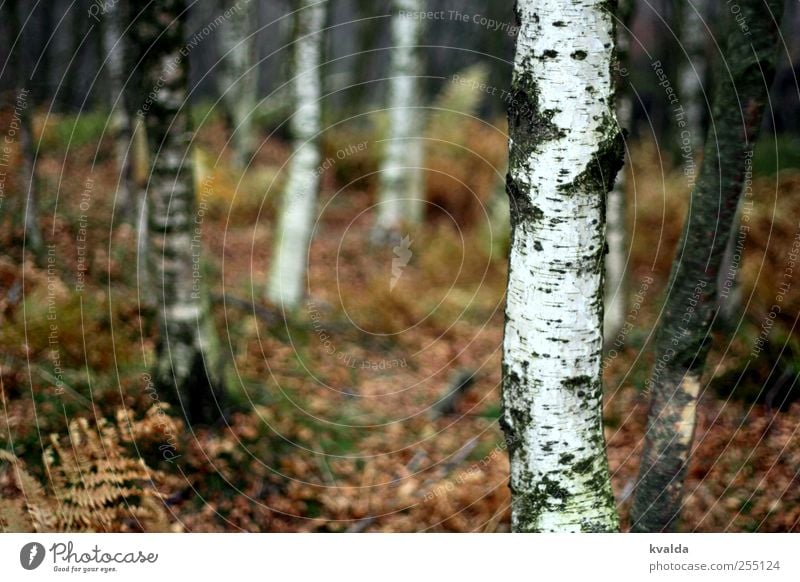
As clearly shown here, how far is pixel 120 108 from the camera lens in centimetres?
751

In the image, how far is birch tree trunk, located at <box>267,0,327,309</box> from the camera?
6492mm

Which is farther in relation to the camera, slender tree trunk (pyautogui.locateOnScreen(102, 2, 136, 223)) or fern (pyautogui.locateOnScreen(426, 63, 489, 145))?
fern (pyautogui.locateOnScreen(426, 63, 489, 145))

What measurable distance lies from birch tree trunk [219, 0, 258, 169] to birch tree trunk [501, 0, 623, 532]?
9.44 m

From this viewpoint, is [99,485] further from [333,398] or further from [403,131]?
[403,131]

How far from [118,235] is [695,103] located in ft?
29.3

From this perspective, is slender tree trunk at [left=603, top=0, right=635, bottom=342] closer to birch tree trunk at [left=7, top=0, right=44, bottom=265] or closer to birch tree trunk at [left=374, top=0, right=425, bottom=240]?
birch tree trunk at [left=374, top=0, right=425, bottom=240]

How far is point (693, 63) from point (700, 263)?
758 cm
